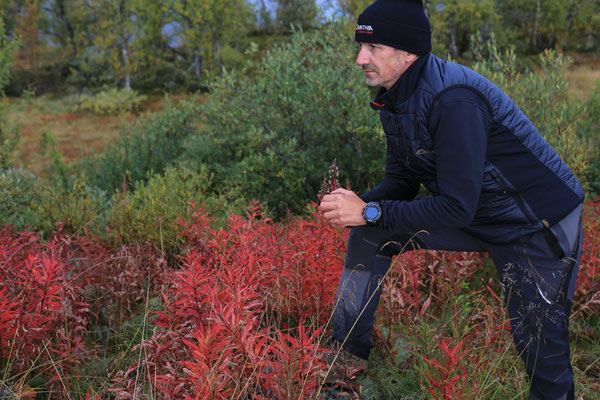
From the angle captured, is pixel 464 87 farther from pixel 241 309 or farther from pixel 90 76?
pixel 90 76

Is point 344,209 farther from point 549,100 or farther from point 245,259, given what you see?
point 549,100

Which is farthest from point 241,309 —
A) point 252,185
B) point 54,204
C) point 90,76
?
point 90,76

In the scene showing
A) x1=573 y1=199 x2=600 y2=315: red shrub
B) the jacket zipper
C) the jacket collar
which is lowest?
x1=573 y1=199 x2=600 y2=315: red shrub

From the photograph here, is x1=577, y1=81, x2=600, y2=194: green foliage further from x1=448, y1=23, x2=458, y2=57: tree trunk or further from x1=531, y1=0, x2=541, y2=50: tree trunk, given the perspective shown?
x1=531, y1=0, x2=541, y2=50: tree trunk

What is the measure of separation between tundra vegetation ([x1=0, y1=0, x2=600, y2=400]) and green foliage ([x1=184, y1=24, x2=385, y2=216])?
4 cm

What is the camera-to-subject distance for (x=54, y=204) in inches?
223

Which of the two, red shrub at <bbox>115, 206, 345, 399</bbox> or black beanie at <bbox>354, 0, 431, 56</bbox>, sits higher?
black beanie at <bbox>354, 0, 431, 56</bbox>

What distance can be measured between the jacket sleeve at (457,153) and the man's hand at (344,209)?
1.10 feet

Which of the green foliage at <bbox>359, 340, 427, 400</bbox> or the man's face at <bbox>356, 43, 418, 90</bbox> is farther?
the green foliage at <bbox>359, 340, 427, 400</bbox>

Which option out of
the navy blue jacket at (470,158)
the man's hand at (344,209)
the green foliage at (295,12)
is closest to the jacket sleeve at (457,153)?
the navy blue jacket at (470,158)

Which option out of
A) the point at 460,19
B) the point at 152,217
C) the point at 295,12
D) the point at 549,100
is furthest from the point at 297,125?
the point at 295,12

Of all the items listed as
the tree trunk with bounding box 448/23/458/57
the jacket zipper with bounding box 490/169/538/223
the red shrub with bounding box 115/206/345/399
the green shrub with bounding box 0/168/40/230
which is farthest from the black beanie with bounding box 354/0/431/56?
the tree trunk with bounding box 448/23/458/57

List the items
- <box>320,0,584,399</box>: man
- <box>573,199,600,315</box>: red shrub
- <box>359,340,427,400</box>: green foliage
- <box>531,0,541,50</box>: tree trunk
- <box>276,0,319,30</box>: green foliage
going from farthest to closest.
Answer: <box>276,0,319,30</box>: green foliage → <box>531,0,541,50</box>: tree trunk → <box>573,199,600,315</box>: red shrub → <box>359,340,427,400</box>: green foliage → <box>320,0,584,399</box>: man

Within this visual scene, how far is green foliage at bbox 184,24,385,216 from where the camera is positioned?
6.87 m
